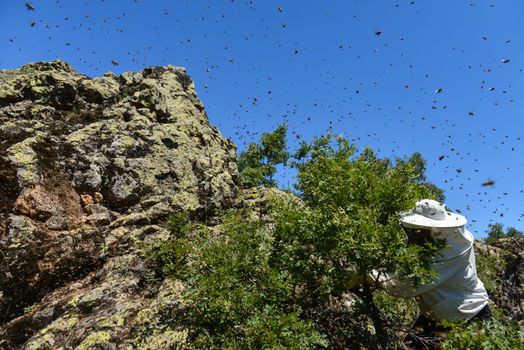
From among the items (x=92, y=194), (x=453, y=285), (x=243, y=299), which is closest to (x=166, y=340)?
(x=243, y=299)

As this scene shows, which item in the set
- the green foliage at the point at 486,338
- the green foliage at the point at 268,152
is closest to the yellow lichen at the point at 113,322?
the green foliage at the point at 486,338

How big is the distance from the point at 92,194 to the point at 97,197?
0.16 metres

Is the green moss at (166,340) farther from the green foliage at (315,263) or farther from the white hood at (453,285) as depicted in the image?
the white hood at (453,285)

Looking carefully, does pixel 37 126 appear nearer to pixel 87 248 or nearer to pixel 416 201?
pixel 87 248

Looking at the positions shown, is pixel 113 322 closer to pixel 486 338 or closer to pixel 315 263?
pixel 315 263

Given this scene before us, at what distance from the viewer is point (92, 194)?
30.6ft

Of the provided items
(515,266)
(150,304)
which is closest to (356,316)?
(150,304)

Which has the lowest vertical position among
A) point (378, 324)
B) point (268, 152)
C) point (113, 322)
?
point (113, 322)

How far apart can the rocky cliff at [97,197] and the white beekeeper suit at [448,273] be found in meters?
3.67

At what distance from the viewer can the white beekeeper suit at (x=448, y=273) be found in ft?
17.2

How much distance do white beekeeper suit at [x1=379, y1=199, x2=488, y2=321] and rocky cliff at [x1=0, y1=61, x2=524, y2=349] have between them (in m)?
3.67

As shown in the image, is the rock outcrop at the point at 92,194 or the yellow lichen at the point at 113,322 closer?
the yellow lichen at the point at 113,322

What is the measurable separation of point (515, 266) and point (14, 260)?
74.7 ft

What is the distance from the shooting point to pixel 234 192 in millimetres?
11750
